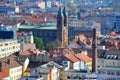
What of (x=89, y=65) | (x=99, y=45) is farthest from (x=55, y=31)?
(x=89, y=65)

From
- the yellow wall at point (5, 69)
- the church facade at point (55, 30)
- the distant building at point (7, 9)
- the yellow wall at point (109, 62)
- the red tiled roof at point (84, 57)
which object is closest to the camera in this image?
the yellow wall at point (5, 69)

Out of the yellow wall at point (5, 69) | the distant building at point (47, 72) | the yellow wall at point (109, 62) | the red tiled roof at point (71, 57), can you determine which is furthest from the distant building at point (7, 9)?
the yellow wall at point (5, 69)

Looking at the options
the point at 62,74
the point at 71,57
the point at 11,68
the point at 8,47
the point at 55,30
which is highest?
the point at 11,68

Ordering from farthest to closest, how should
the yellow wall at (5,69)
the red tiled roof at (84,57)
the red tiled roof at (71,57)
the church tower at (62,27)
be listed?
the church tower at (62,27)
the red tiled roof at (84,57)
the red tiled roof at (71,57)
the yellow wall at (5,69)

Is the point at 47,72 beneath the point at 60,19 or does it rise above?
above

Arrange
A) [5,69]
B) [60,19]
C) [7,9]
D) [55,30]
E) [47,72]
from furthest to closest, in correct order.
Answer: [7,9] → [55,30] → [60,19] → [5,69] → [47,72]

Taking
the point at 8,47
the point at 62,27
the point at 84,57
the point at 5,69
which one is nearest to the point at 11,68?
the point at 5,69

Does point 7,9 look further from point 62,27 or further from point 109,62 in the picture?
point 109,62

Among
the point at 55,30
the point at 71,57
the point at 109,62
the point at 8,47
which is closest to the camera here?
the point at 71,57

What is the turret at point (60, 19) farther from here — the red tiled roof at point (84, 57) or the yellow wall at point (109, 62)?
the yellow wall at point (109, 62)

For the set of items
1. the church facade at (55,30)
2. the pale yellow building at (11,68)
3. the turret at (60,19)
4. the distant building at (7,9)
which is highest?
the pale yellow building at (11,68)
